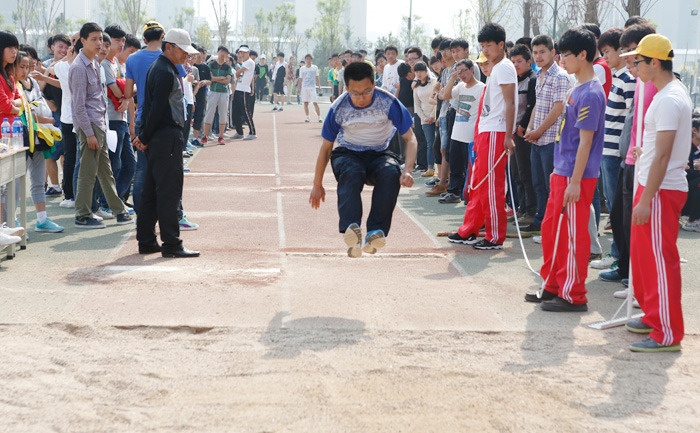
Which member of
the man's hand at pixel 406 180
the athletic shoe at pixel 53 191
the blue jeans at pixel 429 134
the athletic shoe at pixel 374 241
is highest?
the man's hand at pixel 406 180

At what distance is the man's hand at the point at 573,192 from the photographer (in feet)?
18.1

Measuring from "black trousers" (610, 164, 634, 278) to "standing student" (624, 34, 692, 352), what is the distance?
3.45ft

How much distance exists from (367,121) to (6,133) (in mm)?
3560

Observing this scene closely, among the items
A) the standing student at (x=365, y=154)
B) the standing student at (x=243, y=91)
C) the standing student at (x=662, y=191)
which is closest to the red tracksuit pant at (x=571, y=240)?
the standing student at (x=662, y=191)

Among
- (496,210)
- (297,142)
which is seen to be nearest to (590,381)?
(496,210)

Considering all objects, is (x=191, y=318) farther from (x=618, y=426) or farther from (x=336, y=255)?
(x=618, y=426)

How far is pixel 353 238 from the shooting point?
5578 mm

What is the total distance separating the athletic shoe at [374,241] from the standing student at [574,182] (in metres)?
1.27

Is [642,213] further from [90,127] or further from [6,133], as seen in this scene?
[90,127]

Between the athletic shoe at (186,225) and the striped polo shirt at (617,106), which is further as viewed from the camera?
the athletic shoe at (186,225)

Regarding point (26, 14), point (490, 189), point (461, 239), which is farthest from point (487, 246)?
point (26, 14)

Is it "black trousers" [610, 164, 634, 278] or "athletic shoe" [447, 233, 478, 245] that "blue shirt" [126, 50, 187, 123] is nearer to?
"athletic shoe" [447, 233, 478, 245]

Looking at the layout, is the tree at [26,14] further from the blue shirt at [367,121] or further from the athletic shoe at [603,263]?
the athletic shoe at [603,263]

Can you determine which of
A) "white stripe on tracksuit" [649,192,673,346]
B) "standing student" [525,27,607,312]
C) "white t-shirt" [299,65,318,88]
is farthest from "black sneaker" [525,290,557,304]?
"white t-shirt" [299,65,318,88]
